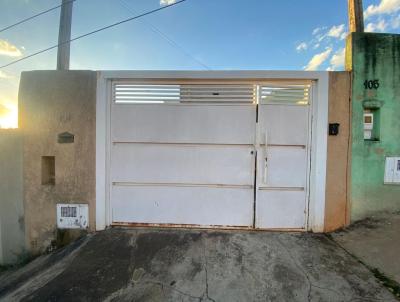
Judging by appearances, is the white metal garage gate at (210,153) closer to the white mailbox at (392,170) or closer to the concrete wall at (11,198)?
the white mailbox at (392,170)

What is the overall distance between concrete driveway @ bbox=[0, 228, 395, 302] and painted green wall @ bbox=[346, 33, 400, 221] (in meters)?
1.23

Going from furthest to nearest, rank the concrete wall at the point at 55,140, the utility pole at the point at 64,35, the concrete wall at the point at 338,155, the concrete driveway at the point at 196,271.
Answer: the utility pole at the point at 64,35
the concrete wall at the point at 55,140
the concrete wall at the point at 338,155
the concrete driveway at the point at 196,271

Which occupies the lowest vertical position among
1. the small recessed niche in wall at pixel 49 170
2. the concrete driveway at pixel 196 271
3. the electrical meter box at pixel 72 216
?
the concrete driveway at pixel 196 271

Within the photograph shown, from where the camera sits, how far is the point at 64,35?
375cm

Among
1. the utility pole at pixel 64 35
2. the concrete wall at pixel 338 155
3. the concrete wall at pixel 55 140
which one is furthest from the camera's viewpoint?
the utility pole at pixel 64 35

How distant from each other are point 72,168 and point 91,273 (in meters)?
1.55

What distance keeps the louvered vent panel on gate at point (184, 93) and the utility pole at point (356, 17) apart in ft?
6.12

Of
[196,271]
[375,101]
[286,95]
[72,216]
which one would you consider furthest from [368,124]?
[72,216]

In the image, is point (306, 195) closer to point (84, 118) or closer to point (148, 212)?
point (148, 212)

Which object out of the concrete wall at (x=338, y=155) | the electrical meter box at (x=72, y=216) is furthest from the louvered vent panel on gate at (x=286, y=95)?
the electrical meter box at (x=72, y=216)

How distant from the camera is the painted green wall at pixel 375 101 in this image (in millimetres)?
2834

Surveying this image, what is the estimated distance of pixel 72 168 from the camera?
9.66ft

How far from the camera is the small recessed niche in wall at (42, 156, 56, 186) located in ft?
9.83

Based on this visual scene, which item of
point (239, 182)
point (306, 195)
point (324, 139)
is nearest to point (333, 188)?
point (306, 195)
